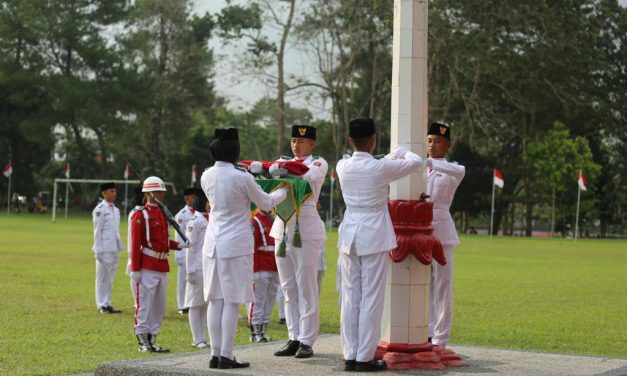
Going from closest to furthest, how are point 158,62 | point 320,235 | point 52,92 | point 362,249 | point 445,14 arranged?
1. point 362,249
2. point 320,235
3. point 445,14
4. point 52,92
5. point 158,62

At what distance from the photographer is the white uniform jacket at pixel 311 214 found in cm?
1021

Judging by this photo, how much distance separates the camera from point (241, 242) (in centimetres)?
955

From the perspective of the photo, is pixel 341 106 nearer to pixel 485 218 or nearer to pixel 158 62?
pixel 158 62

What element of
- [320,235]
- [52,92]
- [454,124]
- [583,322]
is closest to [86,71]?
[52,92]

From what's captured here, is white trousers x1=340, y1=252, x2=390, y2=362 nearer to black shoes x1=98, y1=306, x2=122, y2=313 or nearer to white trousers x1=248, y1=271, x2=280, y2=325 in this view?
white trousers x1=248, y1=271, x2=280, y2=325

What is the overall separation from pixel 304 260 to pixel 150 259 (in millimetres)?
3010

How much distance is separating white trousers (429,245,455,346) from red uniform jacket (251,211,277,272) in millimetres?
3924

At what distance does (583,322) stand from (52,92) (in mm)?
61635

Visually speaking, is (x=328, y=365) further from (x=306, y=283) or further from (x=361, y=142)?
(x=361, y=142)

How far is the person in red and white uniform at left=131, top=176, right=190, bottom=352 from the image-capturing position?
494 inches

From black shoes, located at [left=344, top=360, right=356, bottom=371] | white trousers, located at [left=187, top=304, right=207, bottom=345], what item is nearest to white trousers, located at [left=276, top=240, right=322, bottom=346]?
black shoes, located at [left=344, top=360, right=356, bottom=371]

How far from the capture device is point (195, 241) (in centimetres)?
1455

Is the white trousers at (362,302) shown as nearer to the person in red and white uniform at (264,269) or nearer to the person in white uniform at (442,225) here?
the person in white uniform at (442,225)

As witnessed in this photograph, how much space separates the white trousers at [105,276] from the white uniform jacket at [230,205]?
7.99 m
